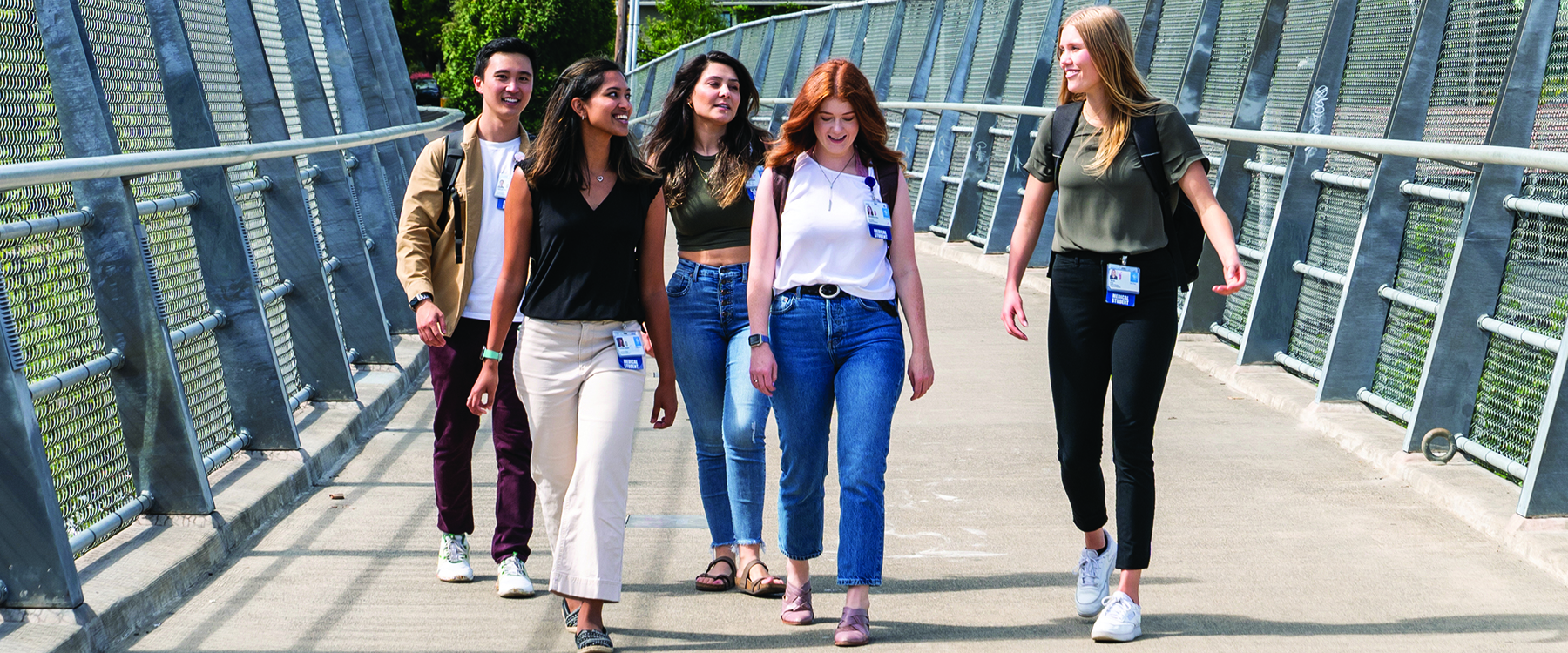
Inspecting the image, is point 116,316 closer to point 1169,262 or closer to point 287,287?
point 287,287

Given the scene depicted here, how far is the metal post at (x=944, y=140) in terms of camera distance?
16656 millimetres

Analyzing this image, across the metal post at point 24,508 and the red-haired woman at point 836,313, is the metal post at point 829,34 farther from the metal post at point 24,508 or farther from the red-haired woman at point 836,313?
the metal post at point 24,508

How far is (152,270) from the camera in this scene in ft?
16.8

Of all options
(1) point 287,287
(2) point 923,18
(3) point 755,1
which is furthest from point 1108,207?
(3) point 755,1

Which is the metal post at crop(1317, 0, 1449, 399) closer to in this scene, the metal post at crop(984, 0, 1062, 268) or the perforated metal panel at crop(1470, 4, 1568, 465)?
the perforated metal panel at crop(1470, 4, 1568, 465)

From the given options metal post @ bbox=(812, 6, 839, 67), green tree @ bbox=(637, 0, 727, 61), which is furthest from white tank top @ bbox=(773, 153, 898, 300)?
green tree @ bbox=(637, 0, 727, 61)

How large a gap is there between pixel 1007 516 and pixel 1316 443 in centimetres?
179

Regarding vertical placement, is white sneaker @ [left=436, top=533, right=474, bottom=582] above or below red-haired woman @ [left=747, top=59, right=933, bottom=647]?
below

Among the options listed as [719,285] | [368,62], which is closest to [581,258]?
[719,285]

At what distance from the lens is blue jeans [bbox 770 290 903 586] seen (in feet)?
14.5

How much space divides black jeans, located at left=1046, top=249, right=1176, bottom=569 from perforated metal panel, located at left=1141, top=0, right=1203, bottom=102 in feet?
21.8

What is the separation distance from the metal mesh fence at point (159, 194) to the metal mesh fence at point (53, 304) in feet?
2.56

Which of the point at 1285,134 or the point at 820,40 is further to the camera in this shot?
the point at 820,40

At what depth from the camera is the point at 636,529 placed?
18.8ft
